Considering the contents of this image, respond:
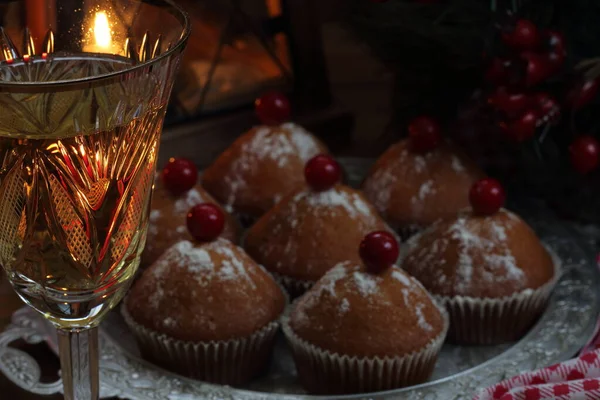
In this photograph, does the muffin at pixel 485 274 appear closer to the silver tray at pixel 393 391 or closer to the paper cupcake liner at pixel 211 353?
the silver tray at pixel 393 391

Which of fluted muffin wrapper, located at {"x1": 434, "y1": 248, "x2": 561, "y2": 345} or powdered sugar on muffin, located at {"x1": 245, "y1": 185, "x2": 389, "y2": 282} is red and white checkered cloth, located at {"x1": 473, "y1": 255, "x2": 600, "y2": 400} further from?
powdered sugar on muffin, located at {"x1": 245, "y1": 185, "x2": 389, "y2": 282}

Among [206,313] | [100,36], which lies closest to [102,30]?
[100,36]

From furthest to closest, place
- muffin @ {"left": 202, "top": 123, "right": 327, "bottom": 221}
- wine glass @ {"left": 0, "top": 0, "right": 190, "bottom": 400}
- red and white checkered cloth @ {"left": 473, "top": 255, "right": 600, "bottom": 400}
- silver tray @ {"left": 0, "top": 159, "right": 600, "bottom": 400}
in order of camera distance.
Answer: muffin @ {"left": 202, "top": 123, "right": 327, "bottom": 221} < silver tray @ {"left": 0, "top": 159, "right": 600, "bottom": 400} < red and white checkered cloth @ {"left": 473, "top": 255, "right": 600, "bottom": 400} < wine glass @ {"left": 0, "top": 0, "right": 190, "bottom": 400}

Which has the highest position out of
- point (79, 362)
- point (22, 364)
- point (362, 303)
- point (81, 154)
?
point (81, 154)

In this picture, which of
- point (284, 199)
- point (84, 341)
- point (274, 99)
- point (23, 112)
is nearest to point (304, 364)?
point (284, 199)

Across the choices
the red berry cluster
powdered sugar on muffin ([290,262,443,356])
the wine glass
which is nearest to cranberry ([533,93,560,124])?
the red berry cluster

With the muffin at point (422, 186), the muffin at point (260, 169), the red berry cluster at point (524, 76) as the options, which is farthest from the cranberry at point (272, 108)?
the red berry cluster at point (524, 76)

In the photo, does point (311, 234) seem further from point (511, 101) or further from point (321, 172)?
point (511, 101)
